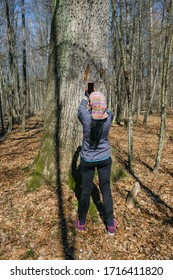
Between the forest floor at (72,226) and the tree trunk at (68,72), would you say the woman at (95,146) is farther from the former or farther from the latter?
the tree trunk at (68,72)

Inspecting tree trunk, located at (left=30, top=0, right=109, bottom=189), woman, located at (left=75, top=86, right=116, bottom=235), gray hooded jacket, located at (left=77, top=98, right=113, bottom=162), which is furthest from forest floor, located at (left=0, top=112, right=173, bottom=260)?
gray hooded jacket, located at (left=77, top=98, right=113, bottom=162)

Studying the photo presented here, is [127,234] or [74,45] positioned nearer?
[127,234]

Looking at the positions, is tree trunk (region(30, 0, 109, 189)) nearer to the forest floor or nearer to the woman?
the forest floor

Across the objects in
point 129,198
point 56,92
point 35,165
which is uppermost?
point 56,92

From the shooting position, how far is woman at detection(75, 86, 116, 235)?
2.65 m

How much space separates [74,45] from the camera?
11.9 feet

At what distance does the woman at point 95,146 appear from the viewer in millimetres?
2650

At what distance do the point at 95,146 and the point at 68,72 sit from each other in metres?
1.79

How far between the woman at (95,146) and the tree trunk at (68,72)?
3.57 ft

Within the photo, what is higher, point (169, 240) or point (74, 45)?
point (74, 45)
